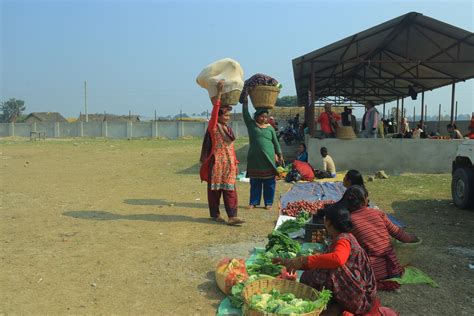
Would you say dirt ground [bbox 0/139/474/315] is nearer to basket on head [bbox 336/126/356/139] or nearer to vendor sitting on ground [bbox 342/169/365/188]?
vendor sitting on ground [bbox 342/169/365/188]

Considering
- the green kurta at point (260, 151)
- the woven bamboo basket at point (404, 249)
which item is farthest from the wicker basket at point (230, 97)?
the woven bamboo basket at point (404, 249)

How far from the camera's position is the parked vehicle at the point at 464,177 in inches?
296

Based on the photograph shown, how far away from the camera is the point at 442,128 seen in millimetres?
25859

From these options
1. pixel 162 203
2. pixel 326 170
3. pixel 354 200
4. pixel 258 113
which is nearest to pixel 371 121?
pixel 326 170

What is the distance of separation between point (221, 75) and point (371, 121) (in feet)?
26.6

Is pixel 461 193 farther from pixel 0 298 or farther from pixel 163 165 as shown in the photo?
pixel 163 165

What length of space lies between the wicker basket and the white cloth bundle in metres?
0.06

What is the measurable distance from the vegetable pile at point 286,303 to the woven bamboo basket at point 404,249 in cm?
142

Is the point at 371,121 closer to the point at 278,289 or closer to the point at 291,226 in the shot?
the point at 291,226

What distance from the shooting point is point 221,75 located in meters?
6.40

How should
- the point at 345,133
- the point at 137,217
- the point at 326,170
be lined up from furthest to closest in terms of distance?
the point at 345,133
the point at 326,170
the point at 137,217

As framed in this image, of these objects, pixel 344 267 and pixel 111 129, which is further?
pixel 111 129

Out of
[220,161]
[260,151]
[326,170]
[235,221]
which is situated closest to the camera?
[235,221]

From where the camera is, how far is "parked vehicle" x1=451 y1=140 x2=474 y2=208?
7520 millimetres
